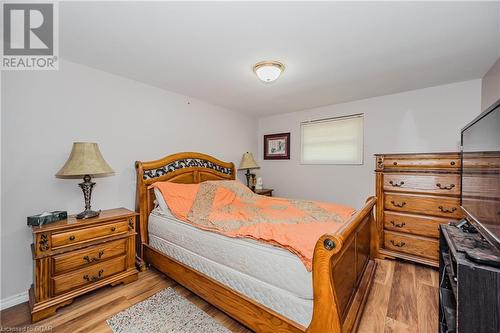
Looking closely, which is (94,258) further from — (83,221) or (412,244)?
(412,244)

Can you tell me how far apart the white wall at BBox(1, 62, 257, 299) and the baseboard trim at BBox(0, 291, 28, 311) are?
4 cm

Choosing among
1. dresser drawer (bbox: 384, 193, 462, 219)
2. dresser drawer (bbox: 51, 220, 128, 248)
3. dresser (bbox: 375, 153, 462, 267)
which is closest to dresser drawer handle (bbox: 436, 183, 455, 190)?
dresser (bbox: 375, 153, 462, 267)

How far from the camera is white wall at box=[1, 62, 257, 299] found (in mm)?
1874

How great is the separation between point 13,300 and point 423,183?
4.30 meters

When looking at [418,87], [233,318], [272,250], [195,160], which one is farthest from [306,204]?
[418,87]

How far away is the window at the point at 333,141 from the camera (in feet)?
11.2

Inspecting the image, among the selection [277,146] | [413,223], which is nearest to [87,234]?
[277,146]

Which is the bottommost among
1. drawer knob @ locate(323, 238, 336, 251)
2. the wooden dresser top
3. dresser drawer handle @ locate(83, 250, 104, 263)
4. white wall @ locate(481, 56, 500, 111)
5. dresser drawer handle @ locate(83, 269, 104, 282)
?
dresser drawer handle @ locate(83, 269, 104, 282)

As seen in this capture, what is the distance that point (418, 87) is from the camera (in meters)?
2.81

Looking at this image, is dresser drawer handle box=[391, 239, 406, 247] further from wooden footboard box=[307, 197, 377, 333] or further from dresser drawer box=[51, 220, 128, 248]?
dresser drawer box=[51, 220, 128, 248]

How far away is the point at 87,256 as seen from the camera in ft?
6.32

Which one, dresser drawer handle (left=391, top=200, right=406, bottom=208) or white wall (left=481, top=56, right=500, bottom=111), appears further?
dresser drawer handle (left=391, top=200, right=406, bottom=208)

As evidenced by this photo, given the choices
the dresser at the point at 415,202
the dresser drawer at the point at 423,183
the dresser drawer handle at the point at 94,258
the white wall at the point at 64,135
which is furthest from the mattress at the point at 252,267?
the dresser drawer at the point at 423,183

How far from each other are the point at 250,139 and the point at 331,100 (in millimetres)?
1762
